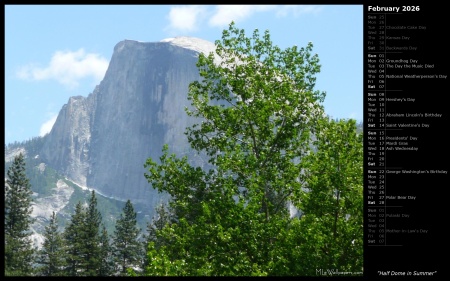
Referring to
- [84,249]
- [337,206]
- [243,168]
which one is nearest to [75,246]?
[84,249]

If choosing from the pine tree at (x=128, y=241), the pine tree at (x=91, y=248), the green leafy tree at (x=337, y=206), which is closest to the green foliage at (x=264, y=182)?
the green leafy tree at (x=337, y=206)

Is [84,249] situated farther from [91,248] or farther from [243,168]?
[243,168]

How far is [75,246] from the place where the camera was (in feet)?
332

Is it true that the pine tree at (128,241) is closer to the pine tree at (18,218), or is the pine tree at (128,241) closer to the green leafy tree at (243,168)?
the pine tree at (18,218)

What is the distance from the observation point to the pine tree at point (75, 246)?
10127 centimetres

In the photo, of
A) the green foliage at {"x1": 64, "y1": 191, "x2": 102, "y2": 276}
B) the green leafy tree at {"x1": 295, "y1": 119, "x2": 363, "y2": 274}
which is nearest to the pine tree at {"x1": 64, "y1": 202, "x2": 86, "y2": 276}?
the green foliage at {"x1": 64, "y1": 191, "x2": 102, "y2": 276}

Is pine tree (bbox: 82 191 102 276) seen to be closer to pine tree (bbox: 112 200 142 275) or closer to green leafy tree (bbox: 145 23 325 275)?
pine tree (bbox: 112 200 142 275)

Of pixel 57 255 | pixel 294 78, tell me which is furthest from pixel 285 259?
pixel 57 255

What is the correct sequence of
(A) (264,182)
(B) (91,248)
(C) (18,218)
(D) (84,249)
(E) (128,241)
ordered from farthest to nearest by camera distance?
1. (E) (128,241)
2. (B) (91,248)
3. (D) (84,249)
4. (C) (18,218)
5. (A) (264,182)

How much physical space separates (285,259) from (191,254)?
4.41 metres

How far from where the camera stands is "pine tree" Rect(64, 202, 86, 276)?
101269 millimetres

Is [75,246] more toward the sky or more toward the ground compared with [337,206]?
more toward the ground

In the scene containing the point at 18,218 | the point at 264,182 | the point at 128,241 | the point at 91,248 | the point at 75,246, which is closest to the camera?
the point at 264,182
